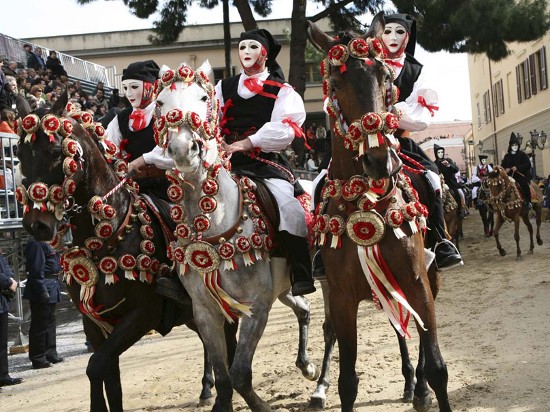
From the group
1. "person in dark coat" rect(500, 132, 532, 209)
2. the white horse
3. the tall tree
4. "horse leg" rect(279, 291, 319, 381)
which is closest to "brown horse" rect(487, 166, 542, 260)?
"person in dark coat" rect(500, 132, 532, 209)

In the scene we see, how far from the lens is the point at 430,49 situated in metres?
21.0

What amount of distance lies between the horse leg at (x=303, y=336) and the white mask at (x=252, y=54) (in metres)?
2.43

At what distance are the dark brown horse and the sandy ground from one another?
1604 millimetres

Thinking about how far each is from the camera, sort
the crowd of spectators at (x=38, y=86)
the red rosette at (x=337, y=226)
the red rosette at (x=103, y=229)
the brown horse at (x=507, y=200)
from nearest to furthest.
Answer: the red rosette at (x=337, y=226) → the red rosette at (x=103, y=229) → the crowd of spectators at (x=38, y=86) → the brown horse at (x=507, y=200)

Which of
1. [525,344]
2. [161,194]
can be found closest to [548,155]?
[525,344]

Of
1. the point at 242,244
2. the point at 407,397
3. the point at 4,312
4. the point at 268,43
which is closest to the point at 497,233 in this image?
the point at 407,397

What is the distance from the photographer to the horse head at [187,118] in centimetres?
483

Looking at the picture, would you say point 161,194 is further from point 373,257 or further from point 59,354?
point 59,354

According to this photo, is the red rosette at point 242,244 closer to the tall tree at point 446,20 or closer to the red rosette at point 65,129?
the red rosette at point 65,129

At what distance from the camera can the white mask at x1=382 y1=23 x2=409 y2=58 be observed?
19.5 feet

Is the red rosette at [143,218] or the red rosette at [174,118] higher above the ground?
the red rosette at [174,118]

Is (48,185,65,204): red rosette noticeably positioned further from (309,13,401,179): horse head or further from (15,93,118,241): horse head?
(309,13,401,179): horse head

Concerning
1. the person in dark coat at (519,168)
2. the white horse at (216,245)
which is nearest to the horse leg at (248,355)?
the white horse at (216,245)

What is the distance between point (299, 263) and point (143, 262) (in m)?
1.19
